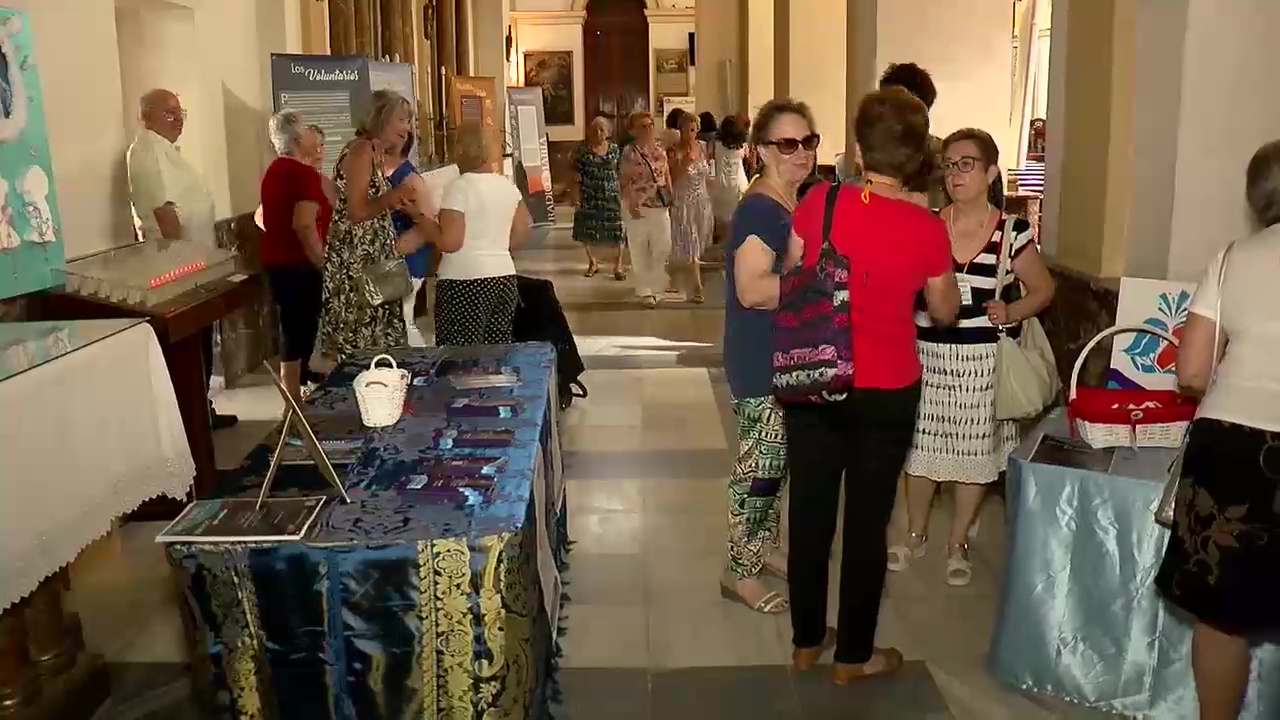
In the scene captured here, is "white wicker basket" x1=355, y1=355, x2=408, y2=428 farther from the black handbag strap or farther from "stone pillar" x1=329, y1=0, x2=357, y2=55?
"stone pillar" x1=329, y1=0, x2=357, y2=55

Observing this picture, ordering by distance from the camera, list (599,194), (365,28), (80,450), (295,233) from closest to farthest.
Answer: (80,450) < (295,233) < (365,28) < (599,194)

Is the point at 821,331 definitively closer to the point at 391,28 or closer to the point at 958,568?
the point at 958,568

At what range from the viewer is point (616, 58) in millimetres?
19672

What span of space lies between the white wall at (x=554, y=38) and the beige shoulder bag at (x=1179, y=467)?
17.8 metres

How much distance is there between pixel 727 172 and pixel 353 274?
6.29 meters

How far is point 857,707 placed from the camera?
2932mm

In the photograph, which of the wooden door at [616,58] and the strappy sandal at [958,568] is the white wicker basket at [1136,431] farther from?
the wooden door at [616,58]

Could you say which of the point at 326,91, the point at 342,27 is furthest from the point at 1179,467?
the point at 342,27

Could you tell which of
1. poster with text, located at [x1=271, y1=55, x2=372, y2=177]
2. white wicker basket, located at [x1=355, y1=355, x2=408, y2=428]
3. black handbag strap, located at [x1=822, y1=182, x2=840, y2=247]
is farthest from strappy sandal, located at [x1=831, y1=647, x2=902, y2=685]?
poster with text, located at [x1=271, y1=55, x2=372, y2=177]

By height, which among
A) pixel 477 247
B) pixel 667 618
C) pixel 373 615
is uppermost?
pixel 477 247

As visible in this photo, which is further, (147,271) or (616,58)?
(616,58)

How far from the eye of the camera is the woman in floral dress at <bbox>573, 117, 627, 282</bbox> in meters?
10.8

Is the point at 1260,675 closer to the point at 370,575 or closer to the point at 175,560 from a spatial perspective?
the point at 370,575

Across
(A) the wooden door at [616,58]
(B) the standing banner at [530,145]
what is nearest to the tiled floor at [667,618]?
(B) the standing banner at [530,145]
